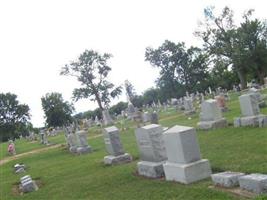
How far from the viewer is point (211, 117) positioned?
2016 centimetres

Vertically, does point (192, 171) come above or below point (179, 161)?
below

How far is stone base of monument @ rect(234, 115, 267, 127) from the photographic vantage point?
16.5m

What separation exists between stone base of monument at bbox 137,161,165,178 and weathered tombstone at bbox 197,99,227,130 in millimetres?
7953

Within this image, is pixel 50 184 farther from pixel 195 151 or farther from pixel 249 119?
pixel 249 119

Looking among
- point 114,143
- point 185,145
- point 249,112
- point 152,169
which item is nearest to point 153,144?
point 152,169

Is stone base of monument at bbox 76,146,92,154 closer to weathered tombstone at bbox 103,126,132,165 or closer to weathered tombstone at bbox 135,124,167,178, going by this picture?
weathered tombstone at bbox 103,126,132,165

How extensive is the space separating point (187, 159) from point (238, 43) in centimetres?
5047

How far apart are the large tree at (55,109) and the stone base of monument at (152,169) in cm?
3717

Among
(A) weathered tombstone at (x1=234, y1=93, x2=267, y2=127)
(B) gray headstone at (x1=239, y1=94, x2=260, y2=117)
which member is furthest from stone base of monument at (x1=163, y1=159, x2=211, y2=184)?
(B) gray headstone at (x1=239, y1=94, x2=260, y2=117)

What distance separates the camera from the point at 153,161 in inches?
487

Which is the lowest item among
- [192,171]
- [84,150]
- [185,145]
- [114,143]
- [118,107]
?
[192,171]

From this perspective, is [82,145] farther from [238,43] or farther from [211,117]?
[238,43]

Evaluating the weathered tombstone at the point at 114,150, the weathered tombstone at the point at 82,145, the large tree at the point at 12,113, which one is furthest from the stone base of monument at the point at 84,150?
the large tree at the point at 12,113

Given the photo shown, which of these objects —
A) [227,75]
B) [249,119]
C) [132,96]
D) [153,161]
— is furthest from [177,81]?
[153,161]
